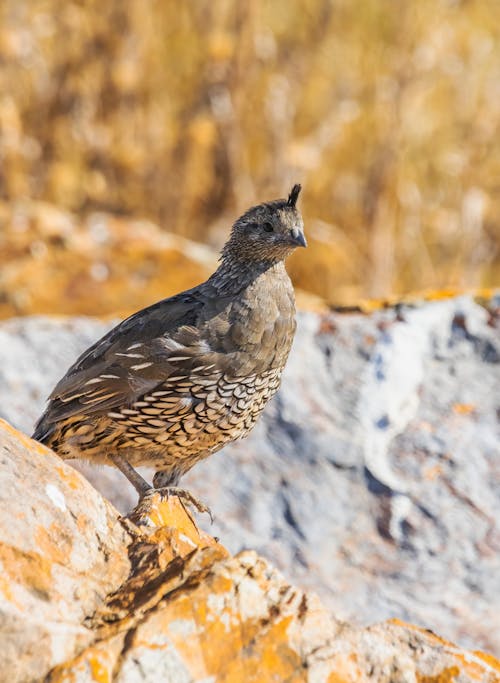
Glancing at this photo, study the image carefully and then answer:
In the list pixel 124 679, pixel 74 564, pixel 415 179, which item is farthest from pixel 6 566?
pixel 415 179

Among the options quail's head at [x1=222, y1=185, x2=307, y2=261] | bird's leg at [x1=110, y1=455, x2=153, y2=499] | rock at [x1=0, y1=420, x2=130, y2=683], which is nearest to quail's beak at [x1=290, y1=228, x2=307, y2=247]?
quail's head at [x1=222, y1=185, x2=307, y2=261]

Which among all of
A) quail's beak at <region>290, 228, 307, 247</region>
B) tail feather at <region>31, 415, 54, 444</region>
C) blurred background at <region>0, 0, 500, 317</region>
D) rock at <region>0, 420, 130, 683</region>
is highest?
blurred background at <region>0, 0, 500, 317</region>

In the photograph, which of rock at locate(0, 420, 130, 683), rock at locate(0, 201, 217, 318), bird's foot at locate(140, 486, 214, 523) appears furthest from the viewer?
rock at locate(0, 201, 217, 318)

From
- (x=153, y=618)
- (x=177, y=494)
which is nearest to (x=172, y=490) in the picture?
(x=177, y=494)

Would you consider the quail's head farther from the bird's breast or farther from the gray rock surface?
the gray rock surface

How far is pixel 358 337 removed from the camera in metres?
5.00

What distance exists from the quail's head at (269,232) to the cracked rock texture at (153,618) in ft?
4.96

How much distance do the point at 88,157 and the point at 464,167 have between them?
11.7 ft

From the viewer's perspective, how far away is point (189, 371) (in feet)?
12.7

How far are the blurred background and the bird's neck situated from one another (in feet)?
15.4

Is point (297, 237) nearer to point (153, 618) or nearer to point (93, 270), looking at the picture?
point (153, 618)

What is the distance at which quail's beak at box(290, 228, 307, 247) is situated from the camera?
13.1 ft

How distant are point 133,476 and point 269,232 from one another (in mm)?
1142

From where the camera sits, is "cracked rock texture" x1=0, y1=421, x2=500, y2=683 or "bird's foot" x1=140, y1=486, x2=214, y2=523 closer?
"cracked rock texture" x1=0, y1=421, x2=500, y2=683
